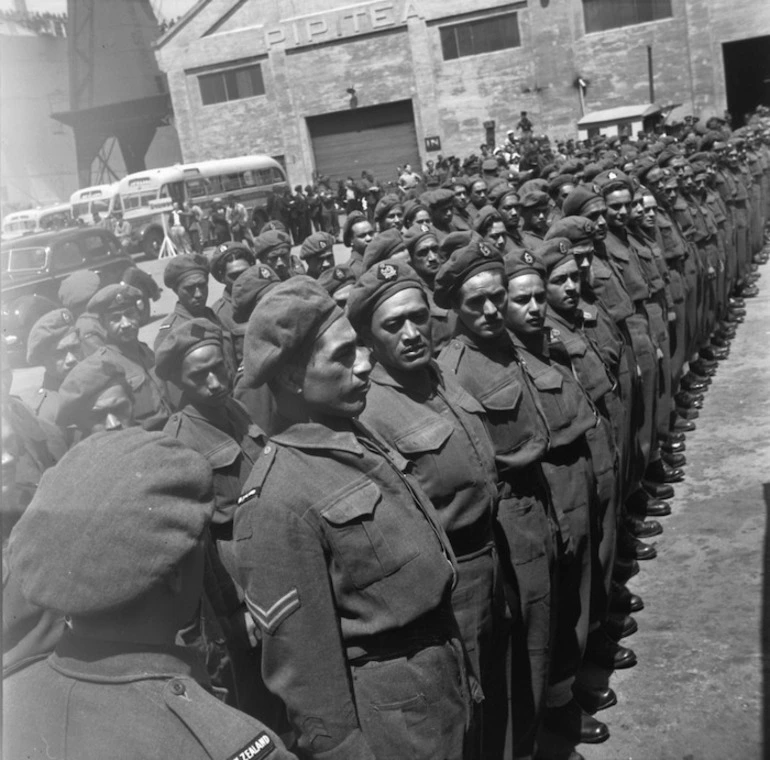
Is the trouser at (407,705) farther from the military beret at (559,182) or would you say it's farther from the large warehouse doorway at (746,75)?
the large warehouse doorway at (746,75)

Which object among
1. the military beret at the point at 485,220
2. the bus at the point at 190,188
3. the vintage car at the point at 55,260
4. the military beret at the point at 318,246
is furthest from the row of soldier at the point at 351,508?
the bus at the point at 190,188

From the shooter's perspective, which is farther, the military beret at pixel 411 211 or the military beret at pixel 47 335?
the military beret at pixel 411 211

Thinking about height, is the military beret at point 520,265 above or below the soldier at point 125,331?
above

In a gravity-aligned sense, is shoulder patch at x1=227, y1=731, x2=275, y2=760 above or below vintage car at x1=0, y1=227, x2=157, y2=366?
below

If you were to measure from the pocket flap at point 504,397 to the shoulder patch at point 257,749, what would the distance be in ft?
8.30

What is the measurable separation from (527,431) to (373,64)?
3384 cm

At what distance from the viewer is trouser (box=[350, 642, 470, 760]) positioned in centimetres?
278

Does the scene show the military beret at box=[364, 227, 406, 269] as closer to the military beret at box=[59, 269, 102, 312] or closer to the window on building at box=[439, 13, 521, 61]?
the military beret at box=[59, 269, 102, 312]

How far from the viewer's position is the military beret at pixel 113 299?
6.86 meters

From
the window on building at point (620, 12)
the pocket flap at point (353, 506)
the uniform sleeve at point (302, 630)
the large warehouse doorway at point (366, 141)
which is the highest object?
the window on building at point (620, 12)

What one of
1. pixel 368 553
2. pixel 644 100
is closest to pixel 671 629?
pixel 368 553

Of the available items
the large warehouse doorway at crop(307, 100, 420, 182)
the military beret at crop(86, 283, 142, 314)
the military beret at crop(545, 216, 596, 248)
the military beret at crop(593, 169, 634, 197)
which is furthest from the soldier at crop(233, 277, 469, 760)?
the large warehouse doorway at crop(307, 100, 420, 182)

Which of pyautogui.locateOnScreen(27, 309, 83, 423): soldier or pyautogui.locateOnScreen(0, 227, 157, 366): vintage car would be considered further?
pyautogui.locateOnScreen(0, 227, 157, 366): vintage car

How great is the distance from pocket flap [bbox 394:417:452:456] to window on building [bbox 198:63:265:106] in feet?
117
